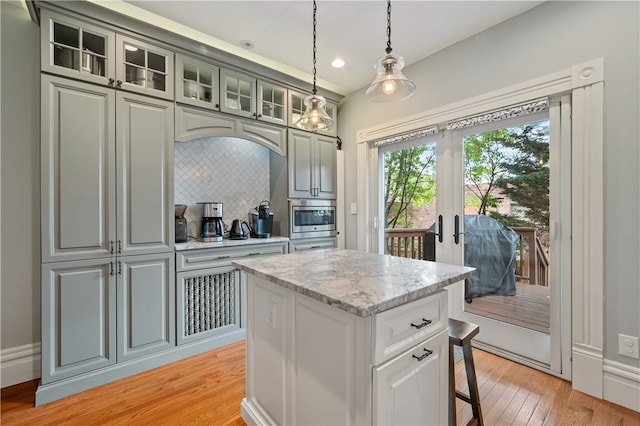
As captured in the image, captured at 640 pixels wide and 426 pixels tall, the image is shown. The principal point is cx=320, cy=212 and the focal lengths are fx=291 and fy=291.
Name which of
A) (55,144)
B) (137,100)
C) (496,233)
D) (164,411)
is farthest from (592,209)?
(55,144)

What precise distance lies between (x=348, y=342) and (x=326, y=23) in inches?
97.8

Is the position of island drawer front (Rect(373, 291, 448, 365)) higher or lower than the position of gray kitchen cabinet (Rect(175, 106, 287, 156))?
lower

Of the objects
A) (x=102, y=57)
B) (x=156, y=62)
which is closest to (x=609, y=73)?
(x=156, y=62)

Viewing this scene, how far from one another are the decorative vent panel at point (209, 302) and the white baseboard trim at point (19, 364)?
107 cm

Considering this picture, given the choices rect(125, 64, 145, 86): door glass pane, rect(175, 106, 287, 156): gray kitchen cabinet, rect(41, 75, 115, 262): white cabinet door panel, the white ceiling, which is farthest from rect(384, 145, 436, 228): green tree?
rect(41, 75, 115, 262): white cabinet door panel

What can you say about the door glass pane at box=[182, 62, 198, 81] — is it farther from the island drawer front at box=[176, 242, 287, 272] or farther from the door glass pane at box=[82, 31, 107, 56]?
the island drawer front at box=[176, 242, 287, 272]

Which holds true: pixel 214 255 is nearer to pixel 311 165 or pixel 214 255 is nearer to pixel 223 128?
pixel 223 128

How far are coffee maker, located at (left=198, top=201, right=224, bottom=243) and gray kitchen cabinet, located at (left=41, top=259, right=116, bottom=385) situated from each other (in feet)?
2.70

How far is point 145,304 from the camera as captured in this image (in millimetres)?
2336

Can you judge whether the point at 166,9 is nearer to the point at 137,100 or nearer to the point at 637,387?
the point at 137,100

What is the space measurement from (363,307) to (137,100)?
2.41m

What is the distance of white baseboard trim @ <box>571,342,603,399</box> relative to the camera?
194 centimetres

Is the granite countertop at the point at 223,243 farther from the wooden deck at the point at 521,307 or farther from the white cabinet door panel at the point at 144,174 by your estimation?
the wooden deck at the point at 521,307

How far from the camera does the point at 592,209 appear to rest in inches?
77.8
